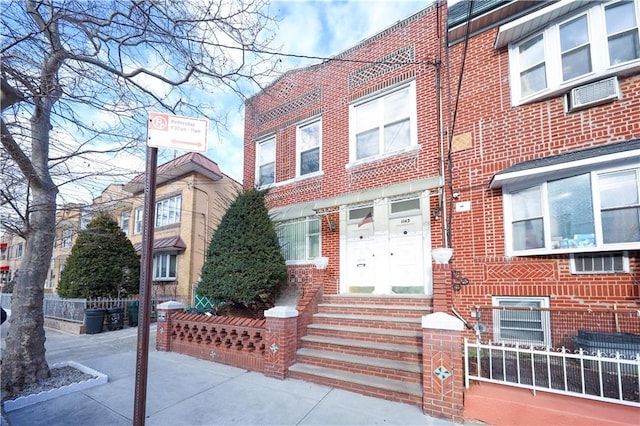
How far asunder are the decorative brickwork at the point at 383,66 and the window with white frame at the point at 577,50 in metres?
2.24

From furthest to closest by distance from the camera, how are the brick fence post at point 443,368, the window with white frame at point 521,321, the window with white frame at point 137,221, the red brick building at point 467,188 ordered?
the window with white frame at point 137,221 → the window with white frame at point 521,321 → the red brick building at point 467,188 → the brick fence post at point 443,368

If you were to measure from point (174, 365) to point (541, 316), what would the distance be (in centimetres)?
677

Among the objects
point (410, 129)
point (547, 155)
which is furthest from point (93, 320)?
point (547, 155)

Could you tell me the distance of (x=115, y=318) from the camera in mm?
11156

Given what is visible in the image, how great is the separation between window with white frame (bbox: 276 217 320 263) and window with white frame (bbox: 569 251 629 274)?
546cm

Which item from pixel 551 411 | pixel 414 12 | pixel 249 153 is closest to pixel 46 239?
pixel 249 153

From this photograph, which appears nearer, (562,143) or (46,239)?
(46,239)

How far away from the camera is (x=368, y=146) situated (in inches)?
332

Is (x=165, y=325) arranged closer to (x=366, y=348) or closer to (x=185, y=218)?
(x=366, y=348)

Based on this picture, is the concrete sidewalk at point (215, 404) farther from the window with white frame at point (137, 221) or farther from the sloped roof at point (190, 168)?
the window with white frame at point (137, 221)

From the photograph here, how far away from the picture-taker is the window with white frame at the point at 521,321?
18.5ft

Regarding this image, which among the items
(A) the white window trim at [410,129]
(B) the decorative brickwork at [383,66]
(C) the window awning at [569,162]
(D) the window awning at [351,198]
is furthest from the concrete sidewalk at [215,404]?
(B) the decorative brickwork at [383,66]

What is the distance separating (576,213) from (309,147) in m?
6.49

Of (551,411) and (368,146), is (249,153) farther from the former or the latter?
(551,411)
